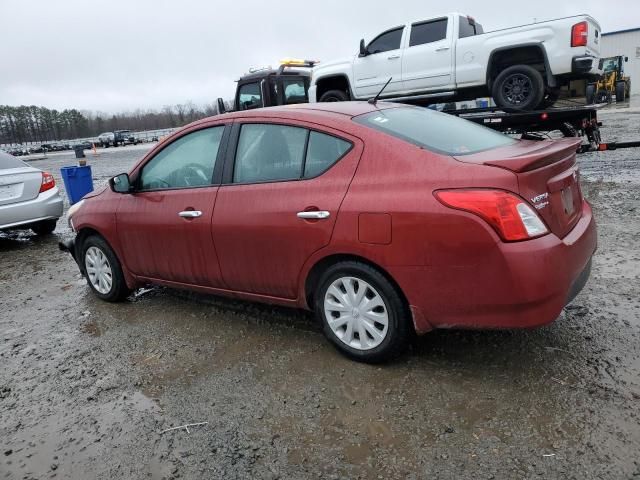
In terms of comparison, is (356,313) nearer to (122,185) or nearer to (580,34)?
(122,185)

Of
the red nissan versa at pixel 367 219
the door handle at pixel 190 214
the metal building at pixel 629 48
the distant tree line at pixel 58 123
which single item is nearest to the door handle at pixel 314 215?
the red nissan versa at pixel 367 219

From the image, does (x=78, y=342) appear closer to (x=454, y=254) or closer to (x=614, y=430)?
(x=454, y=254)

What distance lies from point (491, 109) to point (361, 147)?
23.2 feet

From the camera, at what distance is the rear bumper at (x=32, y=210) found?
7305 mm

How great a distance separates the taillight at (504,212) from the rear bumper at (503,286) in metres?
0.05

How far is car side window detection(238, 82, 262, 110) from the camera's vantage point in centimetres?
1280

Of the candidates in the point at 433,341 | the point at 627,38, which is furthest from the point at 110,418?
the point at 627,38

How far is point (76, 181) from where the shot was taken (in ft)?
33.4

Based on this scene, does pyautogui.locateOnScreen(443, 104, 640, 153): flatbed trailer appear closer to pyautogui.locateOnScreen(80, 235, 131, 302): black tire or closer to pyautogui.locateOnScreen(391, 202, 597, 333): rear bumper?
pyautogui.locateOnScreen(391, 202, 597, 333): rear bumper

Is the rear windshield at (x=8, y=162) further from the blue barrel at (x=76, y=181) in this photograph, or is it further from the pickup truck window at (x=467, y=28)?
the pickup truck window at (x=467, y=28)

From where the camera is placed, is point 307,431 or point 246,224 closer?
point 307,431

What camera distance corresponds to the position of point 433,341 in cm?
347

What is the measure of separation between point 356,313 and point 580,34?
717 cm

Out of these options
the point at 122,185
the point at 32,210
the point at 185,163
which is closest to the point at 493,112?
the point at 185,163
